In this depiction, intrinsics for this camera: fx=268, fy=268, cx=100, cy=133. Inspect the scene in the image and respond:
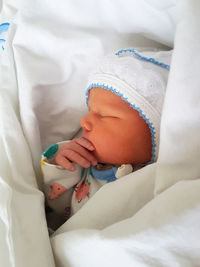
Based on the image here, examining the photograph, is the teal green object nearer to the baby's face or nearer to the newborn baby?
the newborn baby

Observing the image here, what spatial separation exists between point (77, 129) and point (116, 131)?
27 centimetres

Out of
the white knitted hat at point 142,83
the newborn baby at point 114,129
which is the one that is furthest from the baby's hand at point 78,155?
the white knitted hat at point 142,83

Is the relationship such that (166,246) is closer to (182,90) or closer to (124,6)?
(182,90)

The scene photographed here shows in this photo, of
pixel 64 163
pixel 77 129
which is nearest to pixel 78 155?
pixel 64 163

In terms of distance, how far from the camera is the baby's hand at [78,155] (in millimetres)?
712

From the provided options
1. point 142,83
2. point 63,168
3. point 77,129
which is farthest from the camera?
point 77,129

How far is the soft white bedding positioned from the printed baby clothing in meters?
0.05

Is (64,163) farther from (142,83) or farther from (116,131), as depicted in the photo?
(142,83)

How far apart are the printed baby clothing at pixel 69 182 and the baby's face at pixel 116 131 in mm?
38

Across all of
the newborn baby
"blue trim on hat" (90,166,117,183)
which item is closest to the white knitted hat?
the newborn baby

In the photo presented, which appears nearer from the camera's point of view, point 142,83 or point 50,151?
point 142,83

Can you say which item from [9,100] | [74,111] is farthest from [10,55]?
[74,111]

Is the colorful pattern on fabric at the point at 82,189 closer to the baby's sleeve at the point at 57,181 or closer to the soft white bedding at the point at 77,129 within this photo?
the baby's sleeve at the point at 57,181

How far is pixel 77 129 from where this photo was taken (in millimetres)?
901
